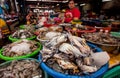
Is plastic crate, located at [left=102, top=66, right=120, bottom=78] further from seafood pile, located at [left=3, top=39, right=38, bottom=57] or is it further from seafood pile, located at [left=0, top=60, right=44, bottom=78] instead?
seafood pile, located at [left=3, top=39, right=38, bottom=57]

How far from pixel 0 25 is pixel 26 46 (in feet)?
9.39

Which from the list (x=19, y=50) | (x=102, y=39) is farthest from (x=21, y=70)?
Result: (x=102, y=39)

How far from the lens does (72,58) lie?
1333mm

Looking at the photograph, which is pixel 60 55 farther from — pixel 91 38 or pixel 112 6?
pixel 112 6

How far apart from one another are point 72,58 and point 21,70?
0.68 metres

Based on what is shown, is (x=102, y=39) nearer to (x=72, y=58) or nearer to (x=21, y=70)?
(x=72, y=58)

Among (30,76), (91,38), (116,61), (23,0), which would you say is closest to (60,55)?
(30,76)

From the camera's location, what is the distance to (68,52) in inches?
52.6

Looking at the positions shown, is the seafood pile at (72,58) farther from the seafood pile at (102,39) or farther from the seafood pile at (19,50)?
the seafood pile at (102,39)

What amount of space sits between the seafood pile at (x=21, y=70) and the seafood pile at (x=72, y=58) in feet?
0.77

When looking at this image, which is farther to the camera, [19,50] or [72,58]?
[19,50]

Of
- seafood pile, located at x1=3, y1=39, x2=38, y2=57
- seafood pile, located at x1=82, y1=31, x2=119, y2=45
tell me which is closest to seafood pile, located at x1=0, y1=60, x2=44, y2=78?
seafood pile, located at x1=3, y1=39, x2=38, y2=57

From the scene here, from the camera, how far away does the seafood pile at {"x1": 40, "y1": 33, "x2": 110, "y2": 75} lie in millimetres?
1245

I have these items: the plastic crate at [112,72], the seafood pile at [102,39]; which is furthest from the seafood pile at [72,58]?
→ the plastic crate at [112,72]
